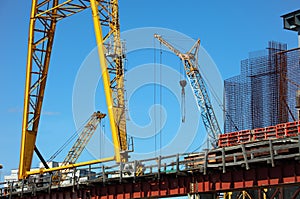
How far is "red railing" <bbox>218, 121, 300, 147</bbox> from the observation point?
4088 centimetres

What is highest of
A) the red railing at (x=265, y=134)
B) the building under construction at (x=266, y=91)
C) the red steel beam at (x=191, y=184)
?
the building under construction at (x=266, y=91)

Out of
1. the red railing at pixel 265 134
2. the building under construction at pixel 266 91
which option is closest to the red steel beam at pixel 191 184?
the red railing at pixel 265 134

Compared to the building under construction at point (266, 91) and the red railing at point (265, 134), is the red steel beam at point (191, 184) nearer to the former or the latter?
the red railing at point (265, 134)

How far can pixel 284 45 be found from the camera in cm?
6800

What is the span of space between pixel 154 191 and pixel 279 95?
23.3 meters

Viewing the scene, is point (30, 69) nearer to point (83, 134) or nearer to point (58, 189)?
point (58, 189)

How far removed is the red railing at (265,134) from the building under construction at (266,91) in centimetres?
1340

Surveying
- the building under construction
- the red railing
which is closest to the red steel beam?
the red railing

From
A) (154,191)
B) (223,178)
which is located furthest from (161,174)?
(223,178)

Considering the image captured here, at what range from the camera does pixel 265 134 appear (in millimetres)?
42188

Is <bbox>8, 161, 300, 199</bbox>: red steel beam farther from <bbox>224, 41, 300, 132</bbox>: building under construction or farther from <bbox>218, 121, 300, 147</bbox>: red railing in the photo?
<bbox>224, 41, 300, 132</bbox>: building under construction

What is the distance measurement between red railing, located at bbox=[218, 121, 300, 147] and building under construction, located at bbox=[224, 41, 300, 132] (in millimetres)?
13403

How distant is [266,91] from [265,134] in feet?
70.9

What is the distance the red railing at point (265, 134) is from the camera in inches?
1609
